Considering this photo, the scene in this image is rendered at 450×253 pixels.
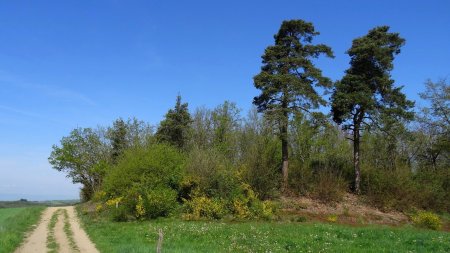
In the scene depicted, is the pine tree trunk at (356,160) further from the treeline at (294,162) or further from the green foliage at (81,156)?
the green foliage at (81,156)

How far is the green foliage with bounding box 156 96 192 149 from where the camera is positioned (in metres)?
52.2

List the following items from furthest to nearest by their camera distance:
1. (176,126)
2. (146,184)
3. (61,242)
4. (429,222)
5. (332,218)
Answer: (176,126) → (146,184) → (332,218) → (429,222) → (61,242)

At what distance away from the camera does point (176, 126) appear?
52094mm

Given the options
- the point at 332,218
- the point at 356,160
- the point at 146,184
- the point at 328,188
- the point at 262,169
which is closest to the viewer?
the point at 332,218

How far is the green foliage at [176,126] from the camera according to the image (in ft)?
171

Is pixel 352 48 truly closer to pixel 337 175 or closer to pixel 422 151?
pixel 337 175

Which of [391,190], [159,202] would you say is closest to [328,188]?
[391,190]

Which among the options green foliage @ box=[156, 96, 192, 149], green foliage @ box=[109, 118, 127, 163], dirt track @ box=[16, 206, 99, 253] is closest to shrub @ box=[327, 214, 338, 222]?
dirt track @ box=[16, 206, 99, 253]

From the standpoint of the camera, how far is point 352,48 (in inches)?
1471

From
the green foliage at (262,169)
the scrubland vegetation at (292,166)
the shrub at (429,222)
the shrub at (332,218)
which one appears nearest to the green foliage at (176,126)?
the scrubland vegetation at (292,166)

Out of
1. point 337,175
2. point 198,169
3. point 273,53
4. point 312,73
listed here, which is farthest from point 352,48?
point 198,169

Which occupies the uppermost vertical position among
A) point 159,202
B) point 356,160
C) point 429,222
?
point 356,160

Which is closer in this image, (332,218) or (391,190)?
(332,218)

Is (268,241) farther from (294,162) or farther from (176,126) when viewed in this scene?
(176,126)
